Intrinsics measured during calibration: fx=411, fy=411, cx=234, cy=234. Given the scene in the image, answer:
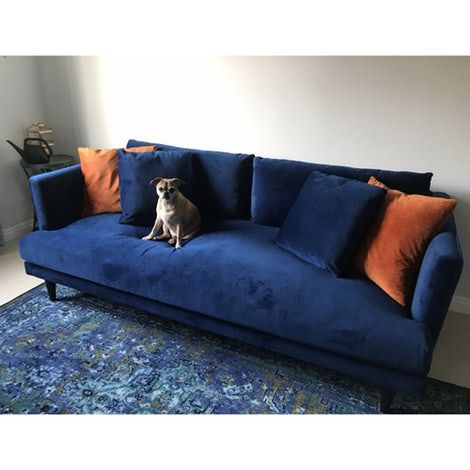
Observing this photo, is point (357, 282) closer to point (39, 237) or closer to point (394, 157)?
point (394, 157)

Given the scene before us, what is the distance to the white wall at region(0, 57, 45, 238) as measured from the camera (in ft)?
10.1

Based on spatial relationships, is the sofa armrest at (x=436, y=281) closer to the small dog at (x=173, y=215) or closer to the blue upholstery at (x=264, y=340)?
the blue upholstery at (x=264, y=340)

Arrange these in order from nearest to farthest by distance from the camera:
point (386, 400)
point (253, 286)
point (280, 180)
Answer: point (386, 400) < point (253, 286) < point (280, 180)

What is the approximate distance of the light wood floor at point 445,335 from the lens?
1912 mm

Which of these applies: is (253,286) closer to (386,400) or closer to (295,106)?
(386,400)

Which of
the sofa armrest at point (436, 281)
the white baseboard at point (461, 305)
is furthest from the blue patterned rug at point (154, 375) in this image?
the white baseboard at point (461, 305)

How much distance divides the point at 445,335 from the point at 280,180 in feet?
3.99

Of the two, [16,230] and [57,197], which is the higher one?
[57,197]

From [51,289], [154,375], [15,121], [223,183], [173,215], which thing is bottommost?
[154,375]

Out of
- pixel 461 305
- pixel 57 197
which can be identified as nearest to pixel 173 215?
pixel 57 197

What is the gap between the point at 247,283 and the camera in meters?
1.82

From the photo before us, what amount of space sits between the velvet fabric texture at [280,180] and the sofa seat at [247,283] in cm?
10
